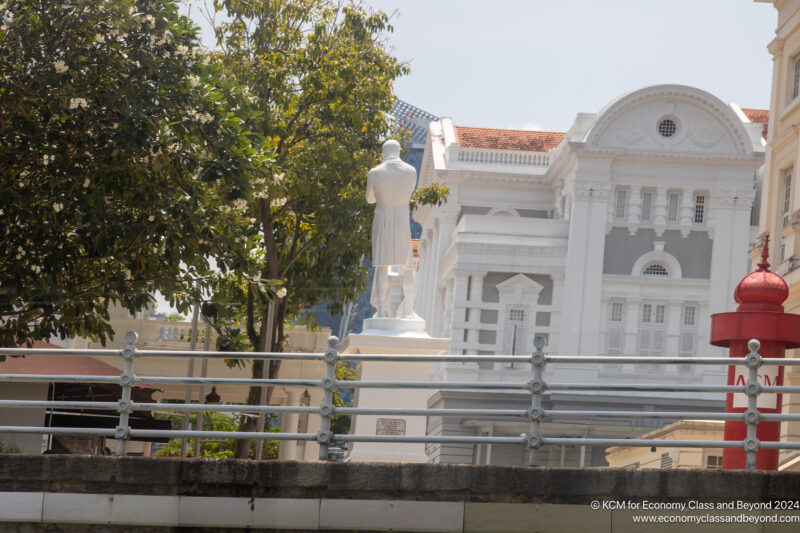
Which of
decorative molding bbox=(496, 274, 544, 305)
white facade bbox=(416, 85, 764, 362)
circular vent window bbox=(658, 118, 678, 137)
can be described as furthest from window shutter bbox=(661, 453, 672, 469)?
circular vent window bbox=(658, 118, 678, 137)

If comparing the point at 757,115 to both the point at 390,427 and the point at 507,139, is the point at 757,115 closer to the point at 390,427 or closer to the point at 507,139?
the point at 507,139

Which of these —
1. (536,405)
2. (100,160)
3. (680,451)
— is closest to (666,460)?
(680,451)

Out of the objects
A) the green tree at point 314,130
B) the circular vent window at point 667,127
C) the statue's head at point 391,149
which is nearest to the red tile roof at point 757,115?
the circular vent window at point 667,127

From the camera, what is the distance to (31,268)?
44.1ft

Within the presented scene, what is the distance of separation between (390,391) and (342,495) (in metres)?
6.86

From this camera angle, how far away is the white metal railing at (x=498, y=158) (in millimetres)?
51750

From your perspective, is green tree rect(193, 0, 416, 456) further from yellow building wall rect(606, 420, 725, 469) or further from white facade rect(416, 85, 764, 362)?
white facade rect(416, 85, 764, 362)

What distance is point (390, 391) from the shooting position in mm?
14859

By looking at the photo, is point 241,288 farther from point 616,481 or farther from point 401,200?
point 616,481

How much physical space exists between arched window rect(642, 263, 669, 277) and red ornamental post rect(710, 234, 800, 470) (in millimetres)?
33837

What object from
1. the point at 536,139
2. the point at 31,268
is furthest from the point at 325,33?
the point at 536,139

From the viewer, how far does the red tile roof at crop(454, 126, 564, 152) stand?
54000 mm

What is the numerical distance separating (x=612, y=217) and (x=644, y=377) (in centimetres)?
650

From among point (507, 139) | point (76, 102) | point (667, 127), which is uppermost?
point (507, 139)
